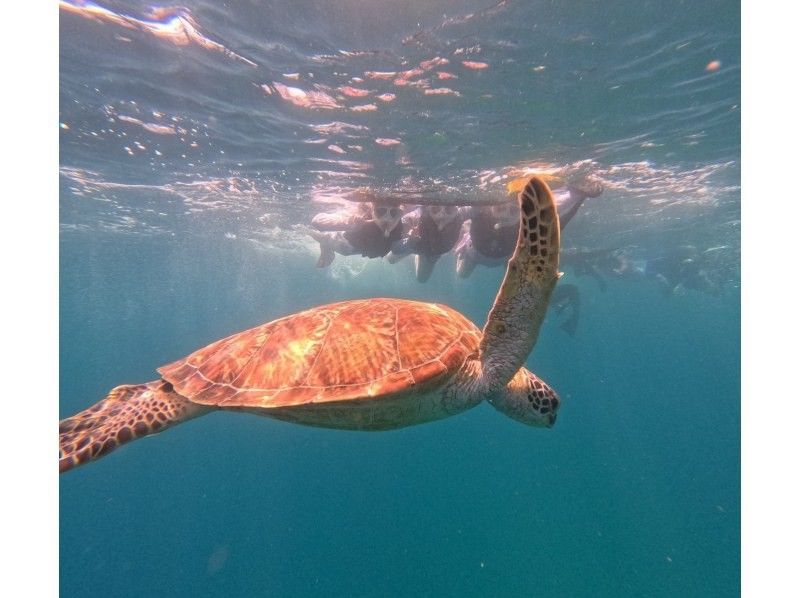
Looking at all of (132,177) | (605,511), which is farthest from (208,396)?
(605,511)

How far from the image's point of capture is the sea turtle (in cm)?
337

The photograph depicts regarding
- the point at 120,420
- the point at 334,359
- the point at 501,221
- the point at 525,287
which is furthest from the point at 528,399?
the point at 501,221

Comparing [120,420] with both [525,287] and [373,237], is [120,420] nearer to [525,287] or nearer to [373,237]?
[525,287]

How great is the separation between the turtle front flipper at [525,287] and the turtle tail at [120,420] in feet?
10.7

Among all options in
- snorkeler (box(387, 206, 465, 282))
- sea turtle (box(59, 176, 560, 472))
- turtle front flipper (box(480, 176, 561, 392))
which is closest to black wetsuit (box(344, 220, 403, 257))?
snorkeler (box(387, 206, 465, 282))

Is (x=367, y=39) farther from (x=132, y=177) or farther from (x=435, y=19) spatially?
(x=132, y=177)

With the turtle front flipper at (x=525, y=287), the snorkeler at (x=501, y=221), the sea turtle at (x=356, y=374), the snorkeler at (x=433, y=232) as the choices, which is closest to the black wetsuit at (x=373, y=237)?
the snorkeler at (x=433, y=232)

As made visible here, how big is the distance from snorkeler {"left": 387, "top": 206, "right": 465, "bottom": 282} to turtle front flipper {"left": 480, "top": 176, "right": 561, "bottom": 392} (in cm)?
972

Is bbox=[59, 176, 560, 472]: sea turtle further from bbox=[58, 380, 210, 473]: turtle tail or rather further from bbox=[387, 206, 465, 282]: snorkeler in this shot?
bbox=[387, 206, 465, 282]: snorkeler

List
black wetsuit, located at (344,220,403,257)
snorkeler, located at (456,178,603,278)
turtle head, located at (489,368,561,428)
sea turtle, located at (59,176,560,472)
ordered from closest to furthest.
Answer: sea turtle, located at (59,176,560,472)
turtle head, located at (489,368,561,428)
snorkeler, located at (456,178,603,278)
black wetsuit, located at (344,220,403,257)

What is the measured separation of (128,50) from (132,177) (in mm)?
9409

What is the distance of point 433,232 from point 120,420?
34.8 ft

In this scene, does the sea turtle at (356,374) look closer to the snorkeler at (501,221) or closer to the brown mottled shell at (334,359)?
the brown mottled shell at (334,359)

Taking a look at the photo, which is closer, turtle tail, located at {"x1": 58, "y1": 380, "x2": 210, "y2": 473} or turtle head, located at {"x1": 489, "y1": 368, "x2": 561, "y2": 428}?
turtle tail, located at {"x1": 58, "y1": 380, "x2": 210, "y2": 473}
